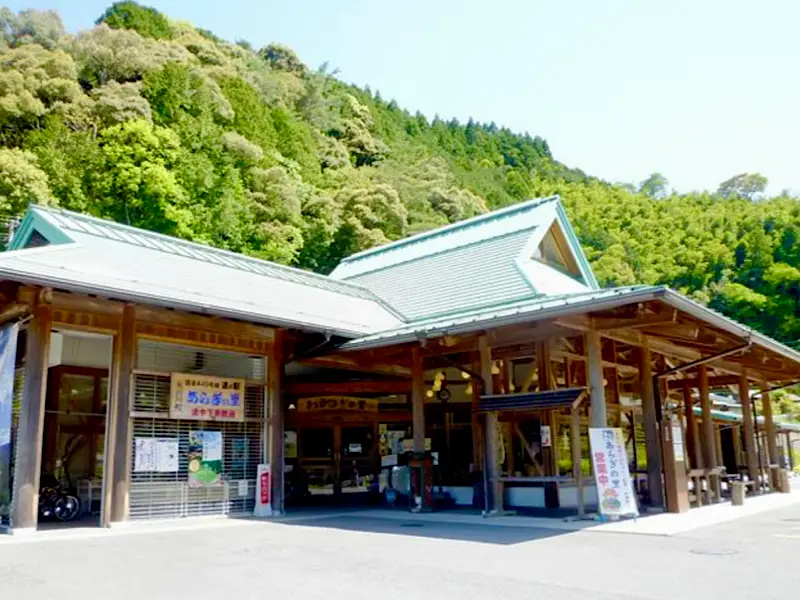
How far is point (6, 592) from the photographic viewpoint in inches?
196

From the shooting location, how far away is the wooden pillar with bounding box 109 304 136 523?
9.47m

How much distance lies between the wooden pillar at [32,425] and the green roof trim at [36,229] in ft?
6.96

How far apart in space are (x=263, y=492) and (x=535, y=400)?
4847 mm

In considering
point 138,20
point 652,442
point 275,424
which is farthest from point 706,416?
point 138,20

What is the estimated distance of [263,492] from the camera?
11.0 m

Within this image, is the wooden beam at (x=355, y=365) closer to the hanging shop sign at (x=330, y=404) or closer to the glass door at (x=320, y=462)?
the hanging shop sign at (x=330, y=404)

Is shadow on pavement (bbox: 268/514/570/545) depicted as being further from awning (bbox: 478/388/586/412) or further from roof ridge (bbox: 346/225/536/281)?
roof ridge (bbox: 346/225/536/281)

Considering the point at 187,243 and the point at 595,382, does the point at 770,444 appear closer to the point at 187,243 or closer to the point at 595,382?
the point at 595,382

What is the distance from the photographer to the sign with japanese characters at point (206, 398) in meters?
10.4

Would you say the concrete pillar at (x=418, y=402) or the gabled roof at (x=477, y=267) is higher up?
the gabled roof at (x=477, y=267)

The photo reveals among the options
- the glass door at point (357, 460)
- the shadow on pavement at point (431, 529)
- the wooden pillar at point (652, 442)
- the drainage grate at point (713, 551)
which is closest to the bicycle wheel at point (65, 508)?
the shadow on pavement at point (431, 529)

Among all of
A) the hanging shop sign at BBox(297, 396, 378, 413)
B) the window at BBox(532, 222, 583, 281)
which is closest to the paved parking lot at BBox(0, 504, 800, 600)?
the hanging shop sign at BBox(297, 396, 378, 413)

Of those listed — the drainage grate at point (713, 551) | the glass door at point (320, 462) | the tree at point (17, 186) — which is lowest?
the drainage grate at point (713, 551)

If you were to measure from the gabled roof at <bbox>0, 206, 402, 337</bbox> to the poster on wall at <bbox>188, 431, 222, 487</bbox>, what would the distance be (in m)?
2.21
